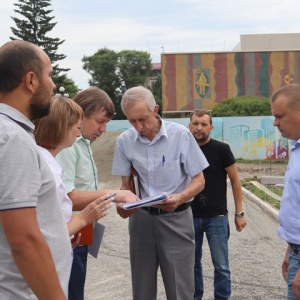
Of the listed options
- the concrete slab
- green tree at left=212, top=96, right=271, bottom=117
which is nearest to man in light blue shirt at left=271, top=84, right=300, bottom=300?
the concrete slab

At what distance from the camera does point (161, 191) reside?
14.8ft

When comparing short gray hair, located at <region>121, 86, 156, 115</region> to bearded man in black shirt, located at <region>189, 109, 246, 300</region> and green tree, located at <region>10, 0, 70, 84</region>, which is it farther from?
green tree, located at <region>10, 0, 70, 84</region>

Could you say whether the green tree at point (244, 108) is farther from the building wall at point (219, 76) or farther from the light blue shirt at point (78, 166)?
the light blue shirt at point (78, 166)

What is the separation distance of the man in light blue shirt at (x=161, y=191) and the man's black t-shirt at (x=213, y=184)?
137cm

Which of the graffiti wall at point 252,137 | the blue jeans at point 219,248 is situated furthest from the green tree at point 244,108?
the blue jeans at point 219,248

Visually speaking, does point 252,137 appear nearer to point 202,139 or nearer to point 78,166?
point 202,139

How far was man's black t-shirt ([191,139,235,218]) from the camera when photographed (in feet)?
19.5

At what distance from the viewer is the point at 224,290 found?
5.87 m

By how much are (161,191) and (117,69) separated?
254 ft

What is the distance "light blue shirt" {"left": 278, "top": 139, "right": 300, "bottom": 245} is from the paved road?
2.74 meters

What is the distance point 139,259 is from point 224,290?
1686 mm

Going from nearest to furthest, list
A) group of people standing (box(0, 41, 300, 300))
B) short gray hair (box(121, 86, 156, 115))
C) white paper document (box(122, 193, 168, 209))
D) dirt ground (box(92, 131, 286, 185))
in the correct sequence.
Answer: group of people standing (box(0, 41, 300, 300))
white paper document (box(122, 193, 168, 209))
short gray hair (box(121, 86, 156, 115))
dirt ground (box(92, 131, 286, 185))

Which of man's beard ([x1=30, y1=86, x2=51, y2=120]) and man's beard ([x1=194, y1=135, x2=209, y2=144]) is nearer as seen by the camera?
man's beard ([x1=30, y1=86, x2=51, y2=120])

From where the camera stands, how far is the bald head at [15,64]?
7.30 ft
